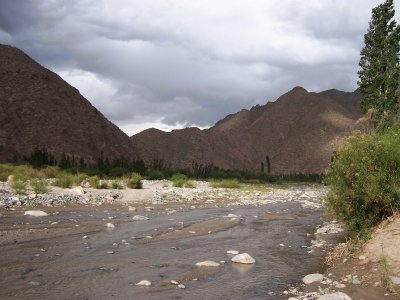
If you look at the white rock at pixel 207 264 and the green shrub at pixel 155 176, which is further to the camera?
the green shrub at pixel 155 176

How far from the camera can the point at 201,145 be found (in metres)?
128

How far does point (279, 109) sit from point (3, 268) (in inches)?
5716

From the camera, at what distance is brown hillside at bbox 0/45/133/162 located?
69312 mm

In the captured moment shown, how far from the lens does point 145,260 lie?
30.6ft

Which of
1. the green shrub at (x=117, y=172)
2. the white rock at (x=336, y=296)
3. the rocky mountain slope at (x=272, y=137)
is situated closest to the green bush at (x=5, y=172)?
the green shrub at (x=117, y=172)

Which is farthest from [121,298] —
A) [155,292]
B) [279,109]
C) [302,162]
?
[279,109]

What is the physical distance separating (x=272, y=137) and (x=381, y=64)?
112 metres

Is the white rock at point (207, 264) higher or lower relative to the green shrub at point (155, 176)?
higher

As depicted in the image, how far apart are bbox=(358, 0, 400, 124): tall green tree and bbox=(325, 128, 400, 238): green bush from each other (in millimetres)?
20577

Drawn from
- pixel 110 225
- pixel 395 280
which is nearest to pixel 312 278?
pixel 395 280

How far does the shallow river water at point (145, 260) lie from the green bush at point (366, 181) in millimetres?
1266

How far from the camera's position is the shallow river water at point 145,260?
23.3 ft

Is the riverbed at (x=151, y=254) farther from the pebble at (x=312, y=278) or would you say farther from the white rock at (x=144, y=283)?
→ the pebble at (x=312, y=278)

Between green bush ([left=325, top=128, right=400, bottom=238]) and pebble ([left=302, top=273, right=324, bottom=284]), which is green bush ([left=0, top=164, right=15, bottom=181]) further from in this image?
pebble ([left=302, top=273, right=324, bottom=284])
